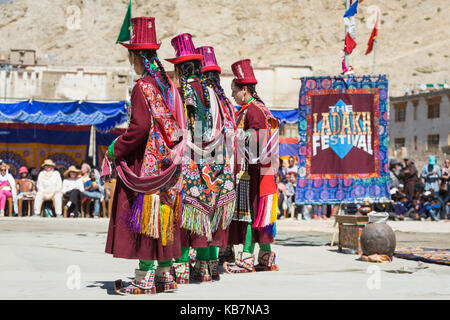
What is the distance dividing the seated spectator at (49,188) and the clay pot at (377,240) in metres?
10.7

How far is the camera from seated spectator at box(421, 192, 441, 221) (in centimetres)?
1927

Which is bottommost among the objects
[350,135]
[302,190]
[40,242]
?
[40,242]

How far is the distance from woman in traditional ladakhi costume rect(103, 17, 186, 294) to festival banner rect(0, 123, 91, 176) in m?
14.4

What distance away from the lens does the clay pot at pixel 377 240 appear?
9.12m

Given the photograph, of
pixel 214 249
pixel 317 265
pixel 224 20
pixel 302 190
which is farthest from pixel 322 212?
pixel 224 20

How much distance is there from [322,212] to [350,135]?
900cm

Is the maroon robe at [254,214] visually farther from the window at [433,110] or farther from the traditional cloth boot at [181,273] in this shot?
the window at [433,110]

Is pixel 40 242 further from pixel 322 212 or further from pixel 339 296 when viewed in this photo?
pixel 322 212

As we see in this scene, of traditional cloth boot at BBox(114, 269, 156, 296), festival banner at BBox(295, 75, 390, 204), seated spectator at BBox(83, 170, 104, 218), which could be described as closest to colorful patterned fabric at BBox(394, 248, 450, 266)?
festival banner at BBox(295, 75, 390, 204)

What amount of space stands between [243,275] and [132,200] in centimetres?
194

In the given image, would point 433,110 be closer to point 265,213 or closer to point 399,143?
point 399,143

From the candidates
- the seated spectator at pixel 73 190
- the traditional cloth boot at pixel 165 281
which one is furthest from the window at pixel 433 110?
the traditional cloth boot at pixel 165 281

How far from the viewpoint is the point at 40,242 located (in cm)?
1073

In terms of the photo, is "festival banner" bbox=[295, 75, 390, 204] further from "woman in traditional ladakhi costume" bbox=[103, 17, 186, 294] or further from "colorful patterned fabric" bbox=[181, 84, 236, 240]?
"woman in traditional ladakhi costume" bbox=[103, 17, 186, 294]
